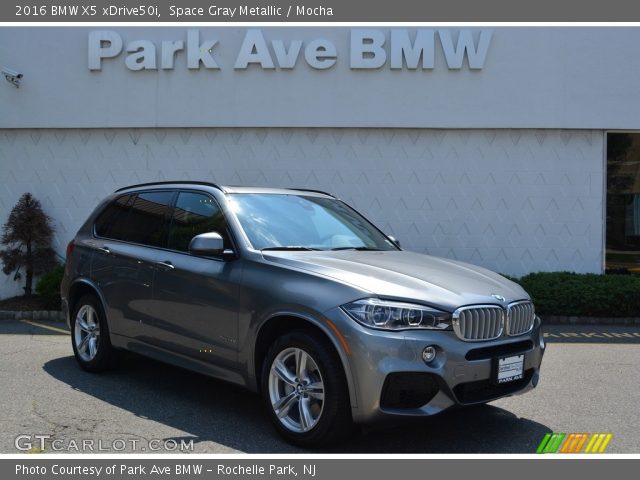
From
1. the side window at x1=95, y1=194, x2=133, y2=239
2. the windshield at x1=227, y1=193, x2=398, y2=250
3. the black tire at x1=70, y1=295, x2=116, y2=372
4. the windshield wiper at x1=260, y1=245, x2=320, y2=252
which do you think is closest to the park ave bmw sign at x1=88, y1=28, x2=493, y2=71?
the side window at x1=95, y1=194, x2=133, y2=239

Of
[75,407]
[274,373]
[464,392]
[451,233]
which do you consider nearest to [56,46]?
[451,233]

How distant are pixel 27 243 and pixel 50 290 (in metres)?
1.50

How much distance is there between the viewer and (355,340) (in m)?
4.24

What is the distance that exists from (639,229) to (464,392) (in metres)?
9.14

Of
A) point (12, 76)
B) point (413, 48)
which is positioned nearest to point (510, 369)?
point (413, 48)

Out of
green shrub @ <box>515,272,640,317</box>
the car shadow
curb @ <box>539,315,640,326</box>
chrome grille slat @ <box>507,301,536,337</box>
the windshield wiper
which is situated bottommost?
curb @ <box>539,315,640,326</box>

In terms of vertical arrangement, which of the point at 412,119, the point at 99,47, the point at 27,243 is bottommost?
the point at 27,243

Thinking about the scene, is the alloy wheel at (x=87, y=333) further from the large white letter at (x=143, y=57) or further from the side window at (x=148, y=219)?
the large white letter at (x=143, y=57)

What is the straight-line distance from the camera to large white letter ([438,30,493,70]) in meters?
11.6

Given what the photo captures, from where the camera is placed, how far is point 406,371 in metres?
4.19

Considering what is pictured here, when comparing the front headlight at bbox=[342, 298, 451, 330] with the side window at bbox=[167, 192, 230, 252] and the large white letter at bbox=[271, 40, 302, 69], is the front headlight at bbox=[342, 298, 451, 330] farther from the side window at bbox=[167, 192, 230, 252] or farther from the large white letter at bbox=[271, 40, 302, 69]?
the large white letter at bbox=[271, 40, 302, 69]

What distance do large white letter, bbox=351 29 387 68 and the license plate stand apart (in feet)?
25.9

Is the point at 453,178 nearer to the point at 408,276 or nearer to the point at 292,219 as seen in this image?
the point at 292,219

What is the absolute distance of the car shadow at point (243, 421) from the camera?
468 centimetres
